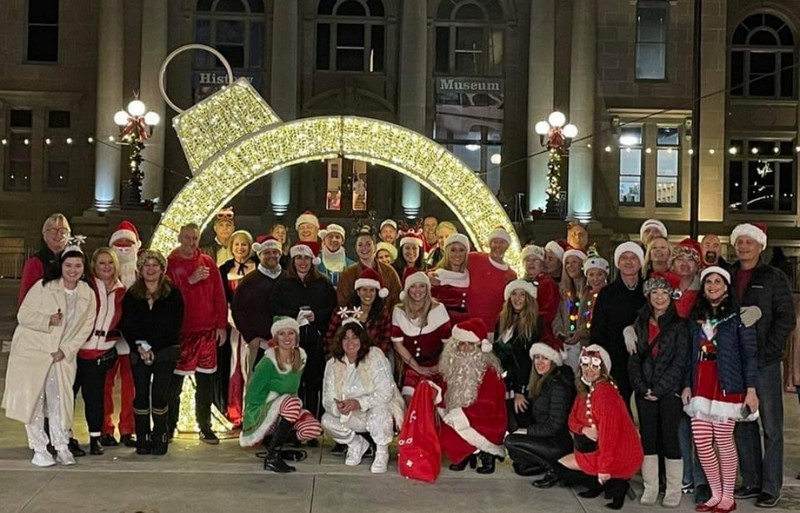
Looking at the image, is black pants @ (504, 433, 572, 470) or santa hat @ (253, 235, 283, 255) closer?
black pants @ (504, 433, 572, 470)

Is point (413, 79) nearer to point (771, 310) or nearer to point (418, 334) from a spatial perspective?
point (418, 334)

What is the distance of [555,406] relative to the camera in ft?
27.6

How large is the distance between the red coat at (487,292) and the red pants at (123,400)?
12.0 ft

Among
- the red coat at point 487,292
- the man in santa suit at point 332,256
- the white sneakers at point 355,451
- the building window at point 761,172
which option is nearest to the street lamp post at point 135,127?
the man in santa suit at point 332,256

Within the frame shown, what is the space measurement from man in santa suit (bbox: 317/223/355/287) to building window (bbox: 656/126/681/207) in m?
24.5

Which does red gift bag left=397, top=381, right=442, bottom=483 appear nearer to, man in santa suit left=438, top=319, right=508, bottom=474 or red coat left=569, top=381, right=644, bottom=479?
man in santa suit left=438, top=319, right=508, bottom=474

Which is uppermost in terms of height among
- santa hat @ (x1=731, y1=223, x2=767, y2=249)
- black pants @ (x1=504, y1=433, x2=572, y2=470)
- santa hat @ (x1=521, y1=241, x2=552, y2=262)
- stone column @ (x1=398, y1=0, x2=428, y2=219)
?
stone column @ (x1=398, y1=0, x2=428, y2=219)

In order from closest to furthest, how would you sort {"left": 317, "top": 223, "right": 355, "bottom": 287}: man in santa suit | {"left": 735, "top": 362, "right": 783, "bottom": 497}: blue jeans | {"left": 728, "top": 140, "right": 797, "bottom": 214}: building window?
{"left": 735, "top": 362, "right": 783, "bottom": 497}: blue jeans
{"left": 317, "top": 223, "right": 355, "bottom": 287}: man in santa suit
{"left": 728, "top": 140, "right": 797, "bottom": 214}: building window

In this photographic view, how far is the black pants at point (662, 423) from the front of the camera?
310 inches

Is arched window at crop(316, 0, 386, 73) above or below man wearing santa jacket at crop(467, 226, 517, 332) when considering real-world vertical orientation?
above

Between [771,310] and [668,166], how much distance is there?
2680cm

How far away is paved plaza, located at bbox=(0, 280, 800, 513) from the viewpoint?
7500 mm

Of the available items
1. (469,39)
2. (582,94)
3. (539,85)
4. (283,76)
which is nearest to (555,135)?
(582,94)

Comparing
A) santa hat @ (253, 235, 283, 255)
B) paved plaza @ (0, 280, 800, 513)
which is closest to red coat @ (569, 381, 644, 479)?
paved plaza @ (0, 280, 800, 513)
